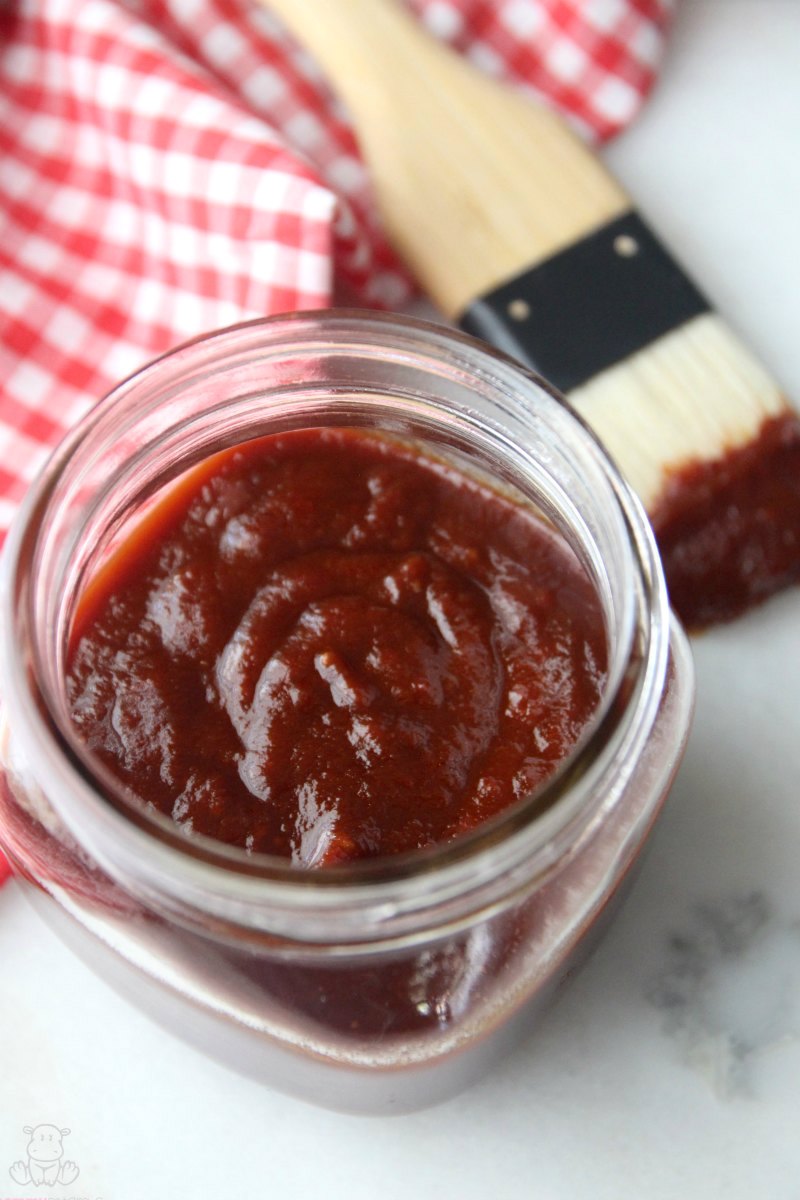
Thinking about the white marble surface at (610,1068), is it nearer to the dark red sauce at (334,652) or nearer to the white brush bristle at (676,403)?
the white brush bristle at (676,403)

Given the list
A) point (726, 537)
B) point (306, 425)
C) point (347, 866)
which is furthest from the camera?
point (726, 537)

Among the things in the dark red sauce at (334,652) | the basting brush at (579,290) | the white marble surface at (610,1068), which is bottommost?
the white marble surface at (610,1068)

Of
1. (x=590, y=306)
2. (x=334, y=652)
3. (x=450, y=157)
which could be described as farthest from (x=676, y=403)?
(x=334, y=652)

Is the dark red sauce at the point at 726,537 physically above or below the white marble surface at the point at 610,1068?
above

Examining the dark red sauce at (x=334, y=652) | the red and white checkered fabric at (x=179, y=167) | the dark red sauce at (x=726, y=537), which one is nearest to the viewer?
the dark red sauce at (x=334, y=652)

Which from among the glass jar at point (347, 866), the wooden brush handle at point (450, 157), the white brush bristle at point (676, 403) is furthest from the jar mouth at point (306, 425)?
the wooden brush handle at point (450, 157)

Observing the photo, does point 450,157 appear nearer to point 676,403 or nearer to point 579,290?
point 579,290

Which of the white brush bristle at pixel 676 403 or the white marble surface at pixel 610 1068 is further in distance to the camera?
the white brush bristle at pixel 676 403

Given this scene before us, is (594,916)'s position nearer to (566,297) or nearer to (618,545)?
(618,545)
